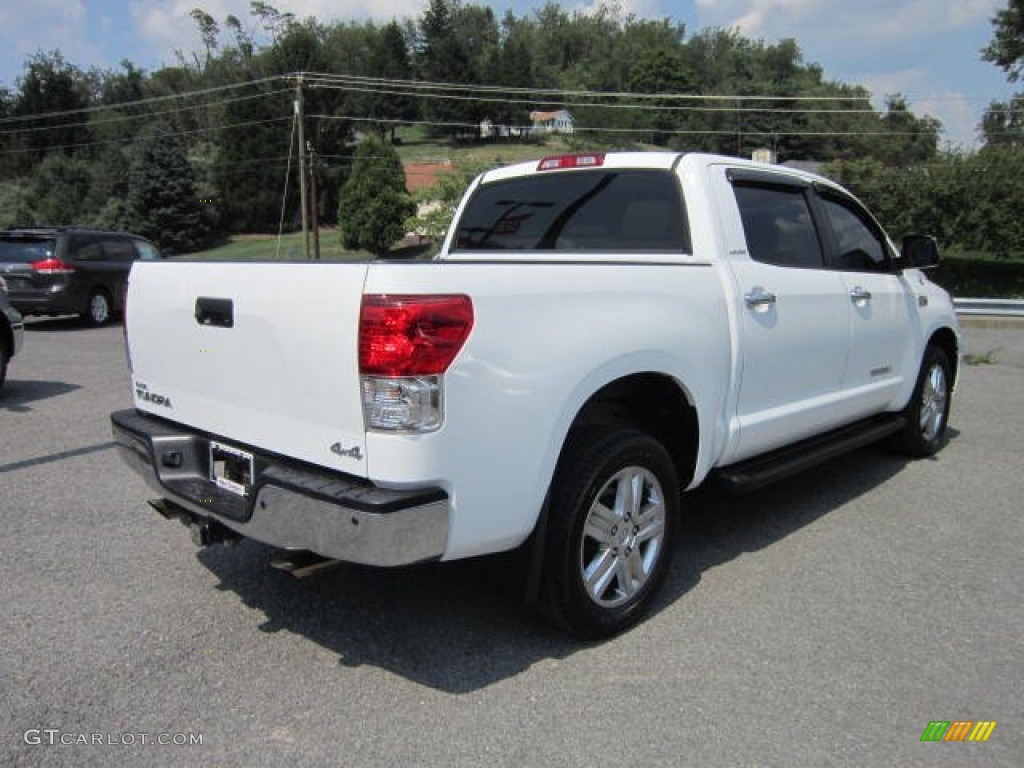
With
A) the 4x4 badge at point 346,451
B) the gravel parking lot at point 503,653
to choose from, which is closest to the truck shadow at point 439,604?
the gravel parking lot at point 503,653

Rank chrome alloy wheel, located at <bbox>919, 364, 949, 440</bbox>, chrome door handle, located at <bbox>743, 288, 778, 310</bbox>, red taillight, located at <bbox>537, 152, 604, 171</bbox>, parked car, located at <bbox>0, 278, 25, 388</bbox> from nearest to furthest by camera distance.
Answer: chrome door handle, located at <bbox>743, 288, 778, 310</bbox>, red taillight, located at <bbox>537, 152, 604, 171</bbox>, chrome alloy wheel, located at <bbox>919, 364, 949, 440</bbox>, parked car, located at <bbox>0, 278, 25, 388</bbox>

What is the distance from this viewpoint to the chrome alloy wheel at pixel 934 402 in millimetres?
6012

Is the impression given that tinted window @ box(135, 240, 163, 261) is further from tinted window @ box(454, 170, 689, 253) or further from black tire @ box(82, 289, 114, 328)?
tinted window @ box(454, 170, 689, 253)

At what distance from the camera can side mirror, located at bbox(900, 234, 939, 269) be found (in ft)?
17.6

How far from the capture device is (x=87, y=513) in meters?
4.75

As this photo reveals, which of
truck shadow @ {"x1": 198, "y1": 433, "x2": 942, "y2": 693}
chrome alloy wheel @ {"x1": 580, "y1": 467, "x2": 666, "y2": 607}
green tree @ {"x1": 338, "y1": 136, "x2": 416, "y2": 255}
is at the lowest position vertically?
truck shadow @ {"x1": 198, "y1": 433, "x2": 942, "y2": 693}

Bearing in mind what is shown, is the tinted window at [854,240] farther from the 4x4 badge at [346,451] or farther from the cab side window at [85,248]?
the cab side window at [85,248]

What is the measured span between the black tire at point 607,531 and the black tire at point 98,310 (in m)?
14.0

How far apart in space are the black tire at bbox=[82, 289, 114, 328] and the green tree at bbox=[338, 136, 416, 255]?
34.2m

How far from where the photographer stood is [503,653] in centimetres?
322

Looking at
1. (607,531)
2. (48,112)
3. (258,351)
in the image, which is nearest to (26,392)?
(258,351)

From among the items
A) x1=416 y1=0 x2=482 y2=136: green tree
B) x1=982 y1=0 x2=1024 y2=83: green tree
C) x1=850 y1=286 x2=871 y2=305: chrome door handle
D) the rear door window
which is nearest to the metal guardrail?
x1=850 y1=286 x2=871 y2=305: chrome door handle

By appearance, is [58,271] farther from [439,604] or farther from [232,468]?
[439,604]

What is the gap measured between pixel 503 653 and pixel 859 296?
306cm
